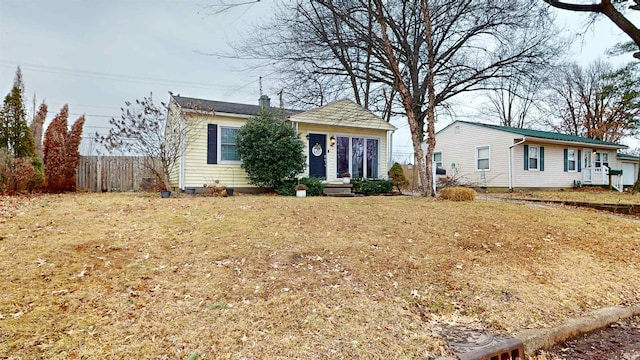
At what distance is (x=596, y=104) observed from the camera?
1041 inches

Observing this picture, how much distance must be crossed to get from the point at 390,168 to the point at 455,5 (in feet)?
21.3

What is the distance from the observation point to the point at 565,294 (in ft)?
12.3

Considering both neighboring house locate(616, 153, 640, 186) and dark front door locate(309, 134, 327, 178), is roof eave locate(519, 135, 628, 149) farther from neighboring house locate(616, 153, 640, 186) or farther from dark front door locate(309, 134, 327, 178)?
dark front door locate(309, 134, 327, 178)

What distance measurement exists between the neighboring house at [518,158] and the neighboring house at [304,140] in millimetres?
4158

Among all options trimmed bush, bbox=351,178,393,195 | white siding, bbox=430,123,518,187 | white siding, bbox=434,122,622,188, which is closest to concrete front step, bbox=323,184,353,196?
trimmed bush, bbox=351,178,393,195

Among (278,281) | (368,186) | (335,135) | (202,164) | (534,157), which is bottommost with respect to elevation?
(278,281)

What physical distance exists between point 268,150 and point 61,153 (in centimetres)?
664

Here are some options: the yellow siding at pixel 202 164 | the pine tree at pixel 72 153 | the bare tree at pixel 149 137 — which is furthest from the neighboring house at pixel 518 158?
the pine tree at pixel 72 153

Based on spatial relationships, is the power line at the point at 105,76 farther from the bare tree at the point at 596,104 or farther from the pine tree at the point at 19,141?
the bare tree at the point at 596,104

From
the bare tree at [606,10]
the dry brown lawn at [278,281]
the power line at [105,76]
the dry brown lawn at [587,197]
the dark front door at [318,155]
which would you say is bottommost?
the dry brown lawn at [278,281]

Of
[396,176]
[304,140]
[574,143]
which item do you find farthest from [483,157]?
[304,140]

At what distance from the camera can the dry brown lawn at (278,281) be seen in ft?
8.05

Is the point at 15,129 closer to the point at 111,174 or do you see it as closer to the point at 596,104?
the point at 111,174

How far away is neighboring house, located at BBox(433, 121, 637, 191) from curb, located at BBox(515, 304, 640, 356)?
40.7ft
